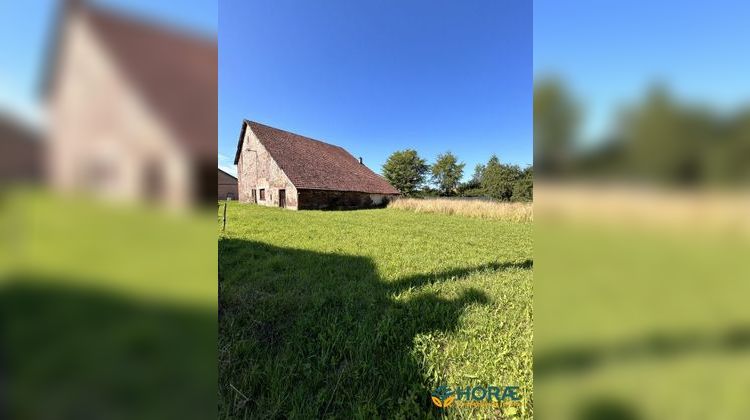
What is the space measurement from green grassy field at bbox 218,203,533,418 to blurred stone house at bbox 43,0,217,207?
5.03 feet

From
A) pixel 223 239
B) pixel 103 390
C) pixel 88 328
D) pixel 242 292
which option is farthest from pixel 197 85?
pixel 223 239

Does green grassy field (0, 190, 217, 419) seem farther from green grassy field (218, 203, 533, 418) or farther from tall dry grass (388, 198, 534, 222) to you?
tall dry grass (388, 198, 534, 222)

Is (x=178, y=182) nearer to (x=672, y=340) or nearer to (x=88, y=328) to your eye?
(x=88, y=328)

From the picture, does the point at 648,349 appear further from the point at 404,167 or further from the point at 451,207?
the point at 451,207

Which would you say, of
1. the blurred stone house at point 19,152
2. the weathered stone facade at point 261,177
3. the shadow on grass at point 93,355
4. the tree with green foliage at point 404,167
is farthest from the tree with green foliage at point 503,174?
the weathered stone facade at point 261,177

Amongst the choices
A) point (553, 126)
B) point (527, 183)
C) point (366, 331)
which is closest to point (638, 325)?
point (553, 126)

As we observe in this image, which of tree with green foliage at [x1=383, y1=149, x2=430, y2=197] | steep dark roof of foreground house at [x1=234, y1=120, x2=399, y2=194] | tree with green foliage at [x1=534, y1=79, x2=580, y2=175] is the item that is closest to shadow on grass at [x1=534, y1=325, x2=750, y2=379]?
tree with green foliage at [x1=534, y1=79, x2=580, y2=175]

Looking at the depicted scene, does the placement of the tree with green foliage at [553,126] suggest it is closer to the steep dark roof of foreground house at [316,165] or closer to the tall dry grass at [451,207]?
the tall dry grass at [451,207]

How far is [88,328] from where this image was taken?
31.9 inches

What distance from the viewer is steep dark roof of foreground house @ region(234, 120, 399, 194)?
11.8 metres

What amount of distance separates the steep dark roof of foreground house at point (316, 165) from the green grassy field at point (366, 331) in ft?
24.5

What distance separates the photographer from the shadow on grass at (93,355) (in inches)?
29.0

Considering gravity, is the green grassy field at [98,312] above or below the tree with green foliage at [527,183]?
below

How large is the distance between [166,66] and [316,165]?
12.9 meters
